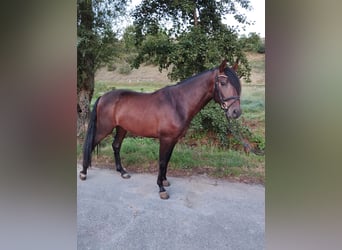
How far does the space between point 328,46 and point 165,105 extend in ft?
3.09

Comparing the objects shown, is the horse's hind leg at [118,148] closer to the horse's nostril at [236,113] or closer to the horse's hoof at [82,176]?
the horse's hoof at [82,176]

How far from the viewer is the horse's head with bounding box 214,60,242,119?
1671mm

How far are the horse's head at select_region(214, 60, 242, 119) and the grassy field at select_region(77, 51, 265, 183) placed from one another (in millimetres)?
42

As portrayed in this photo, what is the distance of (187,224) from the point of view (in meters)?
1.68

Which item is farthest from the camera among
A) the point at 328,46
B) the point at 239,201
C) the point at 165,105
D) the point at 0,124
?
the point at 165,105

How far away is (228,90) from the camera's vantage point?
5.53ft

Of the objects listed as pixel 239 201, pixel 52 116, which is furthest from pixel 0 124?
pixel 239 201

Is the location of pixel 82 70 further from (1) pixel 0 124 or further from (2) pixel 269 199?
(2) pixel 269 199

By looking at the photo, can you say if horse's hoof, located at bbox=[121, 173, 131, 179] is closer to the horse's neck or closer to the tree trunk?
the tree trunk

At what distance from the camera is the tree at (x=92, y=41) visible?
177 cm

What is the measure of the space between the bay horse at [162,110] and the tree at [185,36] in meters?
0.08

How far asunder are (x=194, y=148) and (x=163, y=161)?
8.4 inches

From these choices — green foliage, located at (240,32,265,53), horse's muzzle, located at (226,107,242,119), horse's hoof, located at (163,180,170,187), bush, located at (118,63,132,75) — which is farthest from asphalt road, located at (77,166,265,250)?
green foliage, located at (240,32,265,53)

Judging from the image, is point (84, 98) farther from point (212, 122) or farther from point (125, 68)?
point (212, 122)
